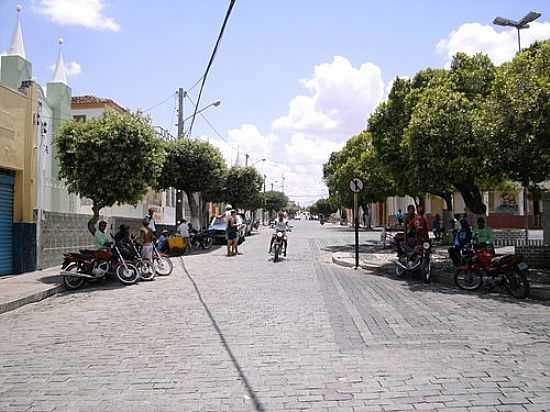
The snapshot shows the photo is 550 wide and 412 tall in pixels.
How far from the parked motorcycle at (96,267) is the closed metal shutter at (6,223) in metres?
2.65

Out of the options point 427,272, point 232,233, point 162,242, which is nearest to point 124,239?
point 162,242

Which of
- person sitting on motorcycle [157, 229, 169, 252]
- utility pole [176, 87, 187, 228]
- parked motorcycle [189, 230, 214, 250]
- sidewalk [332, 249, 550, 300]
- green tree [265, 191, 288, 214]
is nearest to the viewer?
sidewalk [332, 249, 550, 300]

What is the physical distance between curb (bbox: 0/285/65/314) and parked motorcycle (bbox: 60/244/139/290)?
15.4 inches

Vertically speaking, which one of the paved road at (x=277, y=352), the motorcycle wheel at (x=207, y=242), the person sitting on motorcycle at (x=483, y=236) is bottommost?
the paved road at (x=277, y=352)

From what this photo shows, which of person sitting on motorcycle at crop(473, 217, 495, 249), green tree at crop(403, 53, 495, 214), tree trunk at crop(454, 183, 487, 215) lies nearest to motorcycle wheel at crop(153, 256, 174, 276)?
green tree at crop(403, 53, 495, 214)

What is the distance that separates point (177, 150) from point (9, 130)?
1173 cm

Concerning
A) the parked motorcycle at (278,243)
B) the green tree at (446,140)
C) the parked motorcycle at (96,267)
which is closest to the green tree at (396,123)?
the green tree at (446,140)

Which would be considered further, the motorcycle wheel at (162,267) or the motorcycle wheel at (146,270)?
the motorcycle wheel at (162,267)

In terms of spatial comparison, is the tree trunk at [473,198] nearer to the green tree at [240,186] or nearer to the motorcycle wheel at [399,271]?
the motorcycle wheel at [399,271]

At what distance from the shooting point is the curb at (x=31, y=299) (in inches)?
437

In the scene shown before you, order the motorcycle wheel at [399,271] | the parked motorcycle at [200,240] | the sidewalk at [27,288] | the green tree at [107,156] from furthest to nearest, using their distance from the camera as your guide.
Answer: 1. the parked motorcycle at [200,240]
2. the motorcycle wheel at [399,271]
3. the green tree at [107,156]
4. the sidewalk at [27,288]

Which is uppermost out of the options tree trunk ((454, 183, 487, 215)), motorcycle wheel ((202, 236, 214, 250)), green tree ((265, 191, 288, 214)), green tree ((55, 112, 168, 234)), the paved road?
green tree ((265, 191, 288, 214))

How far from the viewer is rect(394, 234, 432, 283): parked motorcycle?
47.9 feet

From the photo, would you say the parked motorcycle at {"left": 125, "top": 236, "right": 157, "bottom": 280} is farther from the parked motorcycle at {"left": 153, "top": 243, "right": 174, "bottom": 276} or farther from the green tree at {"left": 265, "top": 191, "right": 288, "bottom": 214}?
the green tree at {"left": 265, "top": 191, "right": 288, "bottom": 214}
